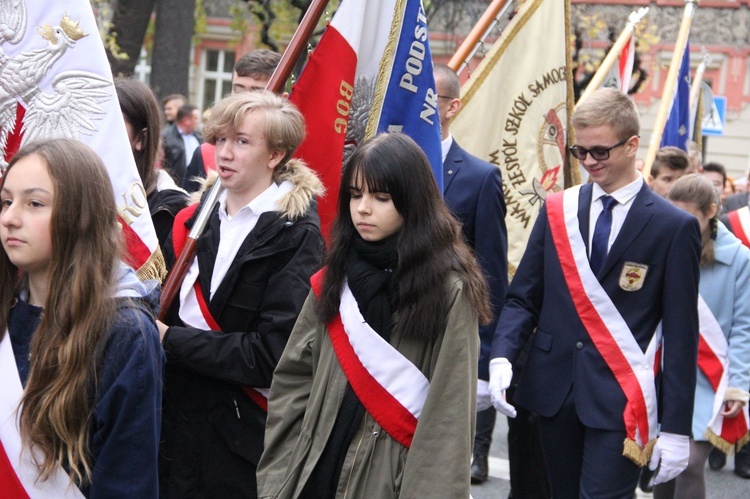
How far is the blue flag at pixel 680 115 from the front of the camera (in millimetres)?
9422

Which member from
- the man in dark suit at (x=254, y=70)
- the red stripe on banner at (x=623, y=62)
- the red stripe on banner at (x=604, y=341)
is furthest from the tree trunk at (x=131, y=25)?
the red stripe on banner at (x=604, y=341)

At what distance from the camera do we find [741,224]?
8.02 meters

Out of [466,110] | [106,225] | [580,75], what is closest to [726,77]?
[580,75]

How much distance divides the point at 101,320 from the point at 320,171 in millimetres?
2428

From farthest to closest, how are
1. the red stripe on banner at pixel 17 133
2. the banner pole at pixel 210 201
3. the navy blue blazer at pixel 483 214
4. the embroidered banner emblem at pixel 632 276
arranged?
1. the navy blue blazer at pixel 483 214
2. the embroidered banner emblem at pixel 632 276
3. the banner pole at pixel 210 201
4. the red stripe on banner at pixel 17 133

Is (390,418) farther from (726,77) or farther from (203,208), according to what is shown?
(726,77)

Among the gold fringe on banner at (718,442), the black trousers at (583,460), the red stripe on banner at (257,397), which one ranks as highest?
the red stripe on banner at (257,397)

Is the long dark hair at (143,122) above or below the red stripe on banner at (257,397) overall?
above

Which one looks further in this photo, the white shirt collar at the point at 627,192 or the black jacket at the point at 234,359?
the white shirt collar at the point at 627,192

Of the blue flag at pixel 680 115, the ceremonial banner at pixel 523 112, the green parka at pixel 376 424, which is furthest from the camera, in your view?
the blue flag at pixel 680 115

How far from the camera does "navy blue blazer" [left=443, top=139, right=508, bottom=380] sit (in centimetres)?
570

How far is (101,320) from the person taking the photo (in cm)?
273

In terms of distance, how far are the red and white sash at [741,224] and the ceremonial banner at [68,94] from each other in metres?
5.00

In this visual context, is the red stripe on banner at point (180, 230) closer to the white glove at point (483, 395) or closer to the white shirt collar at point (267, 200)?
the white shirt collar at point (267, 200)
